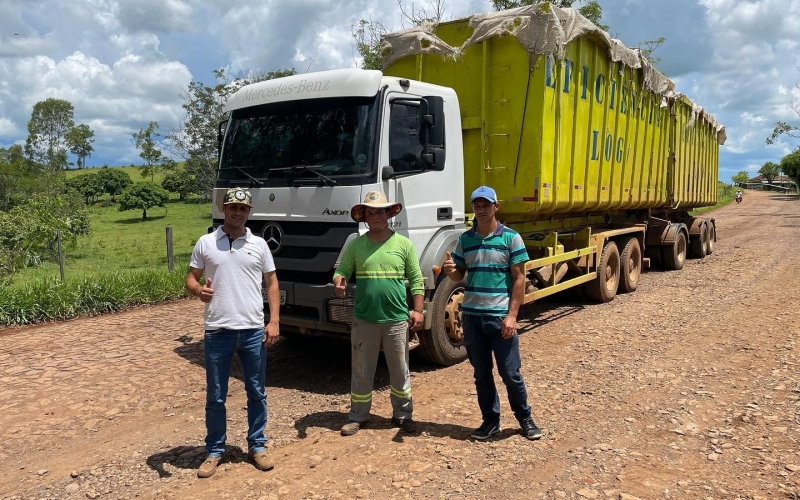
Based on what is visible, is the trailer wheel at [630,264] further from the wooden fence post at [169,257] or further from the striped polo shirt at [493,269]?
the wooden fence post at [169,257]

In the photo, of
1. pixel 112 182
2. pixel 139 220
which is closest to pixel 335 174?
pixel 139 220

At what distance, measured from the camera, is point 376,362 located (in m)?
4.30

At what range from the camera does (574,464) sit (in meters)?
3.69

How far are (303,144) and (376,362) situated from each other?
2043 mm

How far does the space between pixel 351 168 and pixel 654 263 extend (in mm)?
9873

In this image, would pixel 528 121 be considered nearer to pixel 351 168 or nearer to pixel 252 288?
pixel 351 168

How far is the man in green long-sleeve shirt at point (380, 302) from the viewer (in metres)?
4.09

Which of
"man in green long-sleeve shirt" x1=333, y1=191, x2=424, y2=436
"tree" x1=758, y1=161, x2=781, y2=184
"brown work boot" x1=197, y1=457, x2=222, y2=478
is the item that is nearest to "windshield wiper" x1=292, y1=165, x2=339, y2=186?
"man in green long-sleeve shirt" x1=333, y1=191, x2=424, y2=436

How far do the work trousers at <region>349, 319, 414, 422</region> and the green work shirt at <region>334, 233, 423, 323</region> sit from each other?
0.09 metres

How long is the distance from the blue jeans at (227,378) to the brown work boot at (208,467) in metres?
0.04

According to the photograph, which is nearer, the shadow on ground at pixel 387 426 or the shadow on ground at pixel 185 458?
the shadow on ground at pixel 185 458

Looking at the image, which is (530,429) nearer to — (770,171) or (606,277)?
(606,277)

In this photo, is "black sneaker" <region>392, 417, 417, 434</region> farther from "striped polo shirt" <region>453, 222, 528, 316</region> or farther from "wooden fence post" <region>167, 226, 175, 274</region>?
"wooden fence post" <region>167, 226, 175, 274</region>

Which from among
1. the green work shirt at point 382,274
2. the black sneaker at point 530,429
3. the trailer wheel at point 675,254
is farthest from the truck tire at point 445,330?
the trailer wheel at point 675,254
